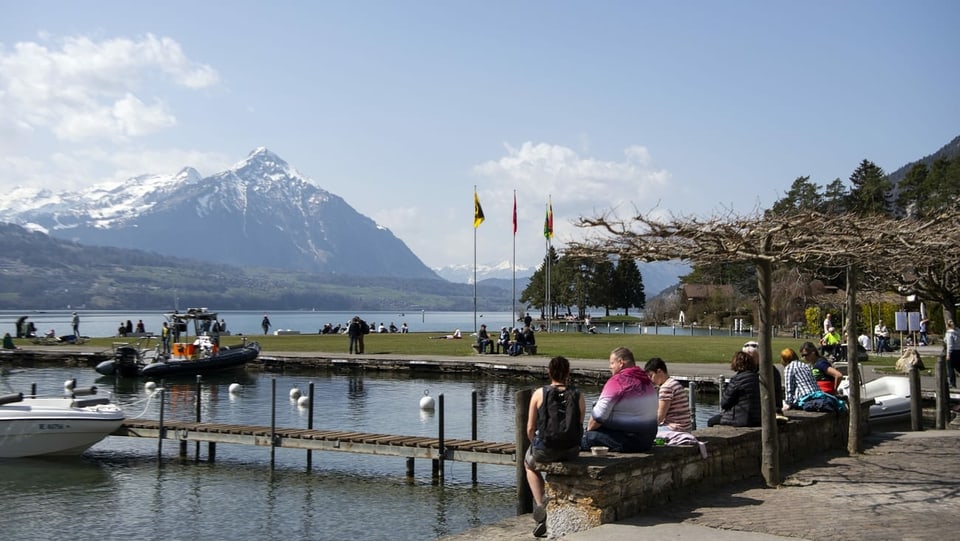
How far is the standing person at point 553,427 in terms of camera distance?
9.23 metres

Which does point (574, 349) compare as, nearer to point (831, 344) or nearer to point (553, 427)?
point (831, 344)

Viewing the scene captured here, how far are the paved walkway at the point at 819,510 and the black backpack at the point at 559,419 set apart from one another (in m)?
0.99

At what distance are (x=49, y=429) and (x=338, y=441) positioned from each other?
24.7 ft

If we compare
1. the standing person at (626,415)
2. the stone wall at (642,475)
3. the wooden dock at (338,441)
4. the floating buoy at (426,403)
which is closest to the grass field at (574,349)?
the floating buoy at (426,403)

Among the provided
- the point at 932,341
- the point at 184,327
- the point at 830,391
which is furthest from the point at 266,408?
the point at 932,341

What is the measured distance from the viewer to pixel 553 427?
30.4 feet

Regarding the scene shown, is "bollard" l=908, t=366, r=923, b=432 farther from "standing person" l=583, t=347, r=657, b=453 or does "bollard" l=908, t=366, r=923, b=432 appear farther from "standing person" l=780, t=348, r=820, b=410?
"standing person" l=583, t=347, r=657, b=453

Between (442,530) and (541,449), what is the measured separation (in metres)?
5.76

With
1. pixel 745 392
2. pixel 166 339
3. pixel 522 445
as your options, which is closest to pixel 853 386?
pixel 745 392

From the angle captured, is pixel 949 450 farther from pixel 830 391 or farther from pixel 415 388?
pixel 415 388

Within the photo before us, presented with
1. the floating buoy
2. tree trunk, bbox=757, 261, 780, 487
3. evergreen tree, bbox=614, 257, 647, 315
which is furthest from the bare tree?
evergreen tree, bbox=614, 257, 647, 315

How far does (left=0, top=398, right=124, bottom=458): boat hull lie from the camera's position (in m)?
20.2

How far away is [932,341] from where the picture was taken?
52.0 m

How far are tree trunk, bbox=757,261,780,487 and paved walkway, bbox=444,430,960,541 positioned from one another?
0.88ft
